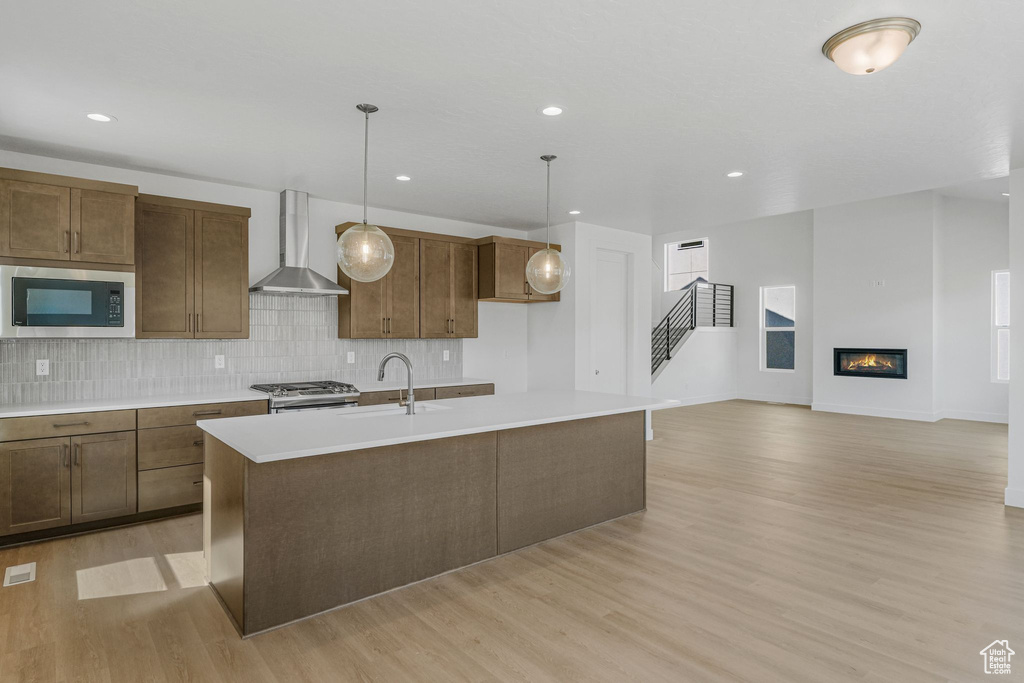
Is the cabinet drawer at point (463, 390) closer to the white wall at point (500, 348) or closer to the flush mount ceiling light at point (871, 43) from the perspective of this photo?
the white wall at point (500, 348)

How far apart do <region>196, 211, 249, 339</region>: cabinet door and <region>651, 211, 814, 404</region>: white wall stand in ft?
24.9

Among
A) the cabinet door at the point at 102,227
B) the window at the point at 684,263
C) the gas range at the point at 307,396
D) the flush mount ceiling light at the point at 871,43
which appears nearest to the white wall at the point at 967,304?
the window at the point at 684,263

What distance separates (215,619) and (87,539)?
5.90ft

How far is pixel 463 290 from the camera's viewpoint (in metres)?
6.12

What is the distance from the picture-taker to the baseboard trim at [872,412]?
8.52 metres

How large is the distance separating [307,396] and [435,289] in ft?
6.01

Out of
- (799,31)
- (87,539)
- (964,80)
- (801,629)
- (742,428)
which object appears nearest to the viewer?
(799,31)

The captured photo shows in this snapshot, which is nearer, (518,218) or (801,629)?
(801,629)

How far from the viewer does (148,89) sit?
9.68 ft

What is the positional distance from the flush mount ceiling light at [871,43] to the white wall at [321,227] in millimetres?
4174

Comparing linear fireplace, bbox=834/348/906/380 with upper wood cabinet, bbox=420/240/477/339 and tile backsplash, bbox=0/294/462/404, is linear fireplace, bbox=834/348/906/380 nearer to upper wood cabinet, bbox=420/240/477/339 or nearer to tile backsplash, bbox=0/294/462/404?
upper wood cabinet, bbox=420/240/477/339

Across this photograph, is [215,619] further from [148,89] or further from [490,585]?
[148,89]

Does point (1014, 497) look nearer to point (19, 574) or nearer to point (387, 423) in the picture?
point (387, 423)

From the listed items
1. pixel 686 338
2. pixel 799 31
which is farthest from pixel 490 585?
pixel 686 338
